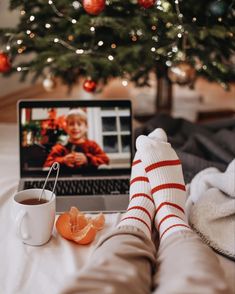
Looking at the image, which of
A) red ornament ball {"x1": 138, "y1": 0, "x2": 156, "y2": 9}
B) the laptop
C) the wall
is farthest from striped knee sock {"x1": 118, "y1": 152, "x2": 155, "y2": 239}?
the wall

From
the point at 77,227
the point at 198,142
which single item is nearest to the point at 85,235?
the point at 77,227

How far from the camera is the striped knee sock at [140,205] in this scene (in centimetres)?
74

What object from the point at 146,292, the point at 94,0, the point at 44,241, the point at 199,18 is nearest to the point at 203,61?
the point at 199,18

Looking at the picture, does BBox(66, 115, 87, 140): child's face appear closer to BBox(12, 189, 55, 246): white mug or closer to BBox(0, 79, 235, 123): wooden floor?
BBox(12, 189, 55, 246): white mug

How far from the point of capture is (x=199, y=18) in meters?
1.40

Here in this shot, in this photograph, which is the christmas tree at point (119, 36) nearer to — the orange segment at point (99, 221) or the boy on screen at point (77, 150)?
the boy on screen at point (77, 150)

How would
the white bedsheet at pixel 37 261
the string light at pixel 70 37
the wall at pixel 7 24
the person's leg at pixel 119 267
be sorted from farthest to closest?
the wall at pixel 7 24
the string light at pixel 70 37
the white bedsheet at pixel 37 261
the person's leg at pixel 119 267

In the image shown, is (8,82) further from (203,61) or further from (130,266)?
(130,266)

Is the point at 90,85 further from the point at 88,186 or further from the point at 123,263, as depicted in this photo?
the point at 123,263

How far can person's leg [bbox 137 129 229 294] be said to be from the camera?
55 centimetres

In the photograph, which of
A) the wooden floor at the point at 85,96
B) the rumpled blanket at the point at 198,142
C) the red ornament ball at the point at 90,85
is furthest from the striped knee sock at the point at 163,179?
the wooden floor at the point at 85,96

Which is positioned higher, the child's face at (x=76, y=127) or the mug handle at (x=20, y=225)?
the child's face at (x=76, y=127)

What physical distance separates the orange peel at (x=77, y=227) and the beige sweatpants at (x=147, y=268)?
0.11 metres

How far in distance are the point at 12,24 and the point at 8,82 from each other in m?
0.27
